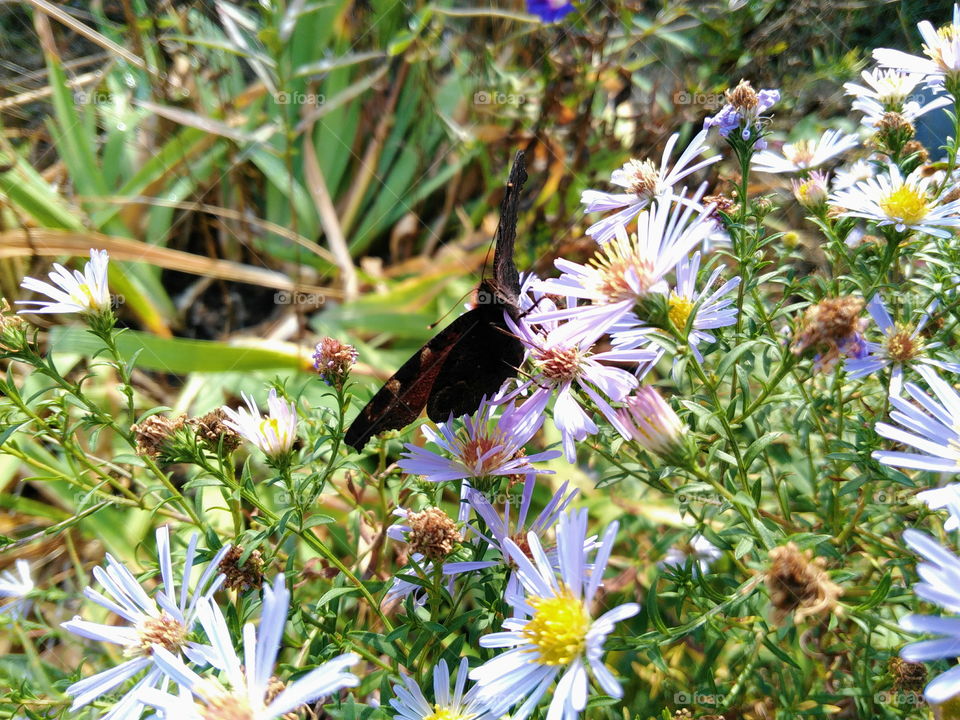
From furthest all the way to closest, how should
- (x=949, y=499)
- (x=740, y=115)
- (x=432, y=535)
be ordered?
(x=740, y=115), (x=432, y=535), (x=949, y=499)

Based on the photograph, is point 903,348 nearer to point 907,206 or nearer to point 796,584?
point 907,206

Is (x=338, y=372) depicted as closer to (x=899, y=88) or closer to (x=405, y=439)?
(x=405, y=439)

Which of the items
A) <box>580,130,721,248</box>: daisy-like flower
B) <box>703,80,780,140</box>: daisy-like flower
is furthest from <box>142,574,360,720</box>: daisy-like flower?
<box>703,80,780,140</box>: daisy-like flower

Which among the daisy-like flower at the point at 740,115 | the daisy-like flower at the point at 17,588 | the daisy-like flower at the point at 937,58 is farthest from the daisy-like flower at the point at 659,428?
the daisy-like flower at the point at 17,588

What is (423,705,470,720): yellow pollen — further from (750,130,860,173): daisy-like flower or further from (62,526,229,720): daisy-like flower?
(750,130,860,173): daisy-like flower

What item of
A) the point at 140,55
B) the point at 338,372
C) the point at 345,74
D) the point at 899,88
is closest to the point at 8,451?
the point at 338,372

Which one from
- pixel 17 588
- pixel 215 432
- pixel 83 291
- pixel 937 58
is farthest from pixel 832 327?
pixel 17 588
